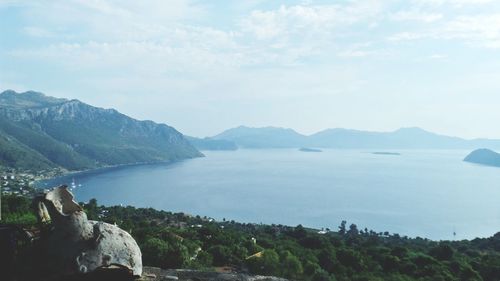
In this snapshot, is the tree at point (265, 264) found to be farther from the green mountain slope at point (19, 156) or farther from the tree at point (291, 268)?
the green mountain slope at point (19, 156)

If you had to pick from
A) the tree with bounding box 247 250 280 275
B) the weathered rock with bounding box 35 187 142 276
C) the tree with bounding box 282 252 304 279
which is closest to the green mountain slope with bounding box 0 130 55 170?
the tree with bounding box 282 252 304 279

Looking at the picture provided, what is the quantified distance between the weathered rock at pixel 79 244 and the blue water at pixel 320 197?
3676 inches

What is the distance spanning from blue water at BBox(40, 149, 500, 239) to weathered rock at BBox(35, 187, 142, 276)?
93363mm

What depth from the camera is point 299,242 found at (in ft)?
155

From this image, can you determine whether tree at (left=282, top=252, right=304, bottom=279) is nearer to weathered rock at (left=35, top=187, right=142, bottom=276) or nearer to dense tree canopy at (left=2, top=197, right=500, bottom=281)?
dense tree canopy at (left=2, top=197, right=500, bottom=281)

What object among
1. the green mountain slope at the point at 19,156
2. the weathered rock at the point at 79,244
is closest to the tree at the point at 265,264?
the weathered rock at the point at 79,244

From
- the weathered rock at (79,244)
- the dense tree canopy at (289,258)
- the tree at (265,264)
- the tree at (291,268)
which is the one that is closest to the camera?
the weathered rock at (79,244)

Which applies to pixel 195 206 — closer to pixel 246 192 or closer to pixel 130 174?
pixel 246 192

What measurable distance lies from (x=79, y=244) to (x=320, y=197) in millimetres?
131972

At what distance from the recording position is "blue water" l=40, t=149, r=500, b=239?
10406 cm

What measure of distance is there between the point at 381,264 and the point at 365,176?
160 metres

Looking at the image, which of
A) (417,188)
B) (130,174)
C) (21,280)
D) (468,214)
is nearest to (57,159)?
(130,174)

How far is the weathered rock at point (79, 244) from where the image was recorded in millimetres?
5816

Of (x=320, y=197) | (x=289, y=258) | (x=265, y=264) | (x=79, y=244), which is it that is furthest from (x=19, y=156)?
(x=79, y=244)
